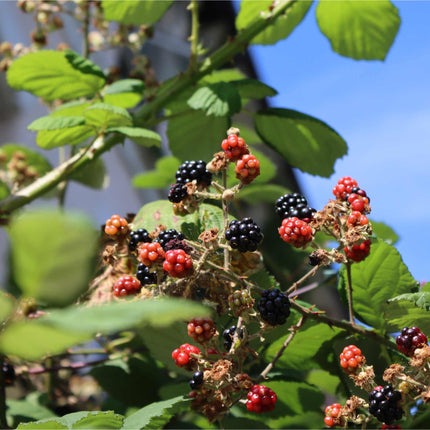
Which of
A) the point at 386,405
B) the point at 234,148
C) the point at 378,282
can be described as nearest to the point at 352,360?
the point at 386,405

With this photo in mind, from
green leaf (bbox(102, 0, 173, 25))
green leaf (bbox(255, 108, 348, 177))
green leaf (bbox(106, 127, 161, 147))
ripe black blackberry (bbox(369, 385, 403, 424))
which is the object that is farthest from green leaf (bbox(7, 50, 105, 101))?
ripe black blackberry (bbox(369, 385, 403, 424))

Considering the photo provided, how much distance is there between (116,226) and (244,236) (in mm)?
176

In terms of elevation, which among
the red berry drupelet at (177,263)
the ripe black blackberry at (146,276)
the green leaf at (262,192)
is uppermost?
the green leaf at (262,192)

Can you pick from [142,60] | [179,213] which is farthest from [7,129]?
[179,213]

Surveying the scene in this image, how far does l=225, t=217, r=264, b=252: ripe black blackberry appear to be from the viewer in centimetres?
60

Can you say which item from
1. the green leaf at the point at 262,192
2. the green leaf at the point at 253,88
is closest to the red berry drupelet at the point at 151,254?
the green leaf at the point at 253,88

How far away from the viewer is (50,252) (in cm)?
18

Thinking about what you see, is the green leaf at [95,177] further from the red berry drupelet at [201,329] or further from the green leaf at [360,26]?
the red berry drupelet at [201,329]

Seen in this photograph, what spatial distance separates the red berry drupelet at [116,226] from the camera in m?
0.68

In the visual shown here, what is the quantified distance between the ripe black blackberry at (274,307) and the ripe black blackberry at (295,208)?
141 millimetres

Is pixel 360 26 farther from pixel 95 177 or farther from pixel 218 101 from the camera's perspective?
pixel 95 177

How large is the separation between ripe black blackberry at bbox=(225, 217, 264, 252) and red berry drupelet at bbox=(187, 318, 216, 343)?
0.29ft

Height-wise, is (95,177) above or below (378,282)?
above

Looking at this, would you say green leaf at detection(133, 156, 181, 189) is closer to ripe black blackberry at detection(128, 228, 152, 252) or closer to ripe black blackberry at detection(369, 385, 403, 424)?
ripe black blackberry at detection(128, 228, 152, 252)
